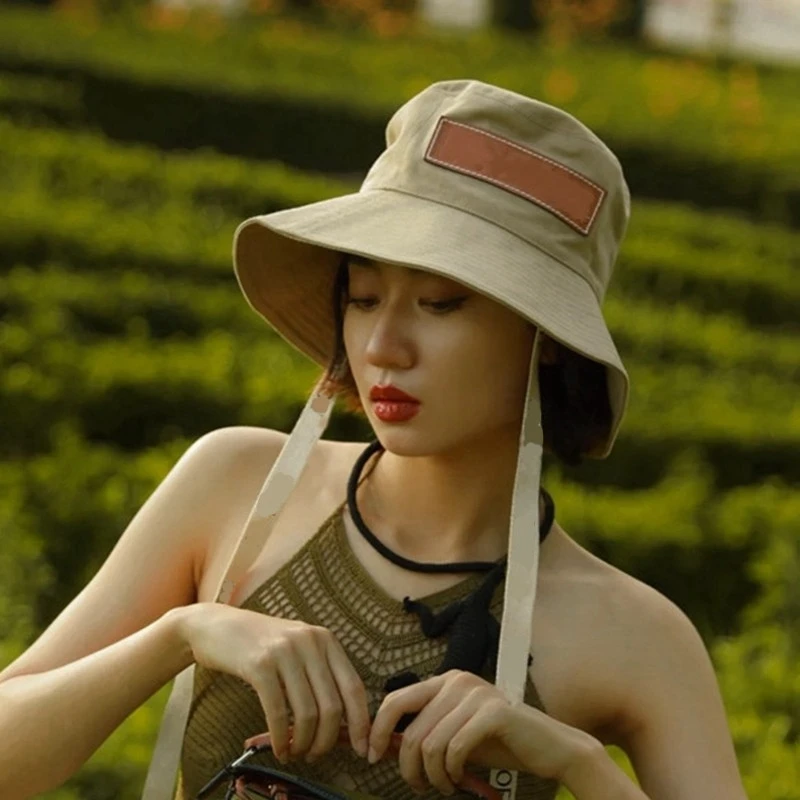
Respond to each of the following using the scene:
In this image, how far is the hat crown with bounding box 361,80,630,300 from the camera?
2215 mm

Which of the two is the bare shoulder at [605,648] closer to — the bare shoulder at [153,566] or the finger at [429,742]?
the finger at [429,742]

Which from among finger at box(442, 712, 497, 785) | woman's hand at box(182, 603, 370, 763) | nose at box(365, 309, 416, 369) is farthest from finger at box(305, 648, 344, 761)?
nose at box(365, 309, 416, 369)

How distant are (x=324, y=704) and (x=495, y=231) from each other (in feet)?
1.84

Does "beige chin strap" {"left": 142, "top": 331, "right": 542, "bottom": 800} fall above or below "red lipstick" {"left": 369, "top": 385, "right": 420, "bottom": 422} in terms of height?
below

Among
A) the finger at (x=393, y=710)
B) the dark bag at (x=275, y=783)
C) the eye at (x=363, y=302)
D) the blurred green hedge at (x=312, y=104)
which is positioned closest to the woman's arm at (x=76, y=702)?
the dark bag at (x=275, y=783)

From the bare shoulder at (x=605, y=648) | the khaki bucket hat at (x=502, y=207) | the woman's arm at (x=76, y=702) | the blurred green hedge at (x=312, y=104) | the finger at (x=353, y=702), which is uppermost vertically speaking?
the khaki bucket hat at (x=502, y=207)

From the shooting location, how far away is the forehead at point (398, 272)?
215cm

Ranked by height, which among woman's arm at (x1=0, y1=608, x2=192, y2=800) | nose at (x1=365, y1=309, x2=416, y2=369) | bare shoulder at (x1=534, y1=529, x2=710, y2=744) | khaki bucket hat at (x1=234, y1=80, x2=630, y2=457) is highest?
khaki bucket hat at (x1=234, y1=80, x2=630, y2=457)

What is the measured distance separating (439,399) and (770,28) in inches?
1506

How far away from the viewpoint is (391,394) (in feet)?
7.02

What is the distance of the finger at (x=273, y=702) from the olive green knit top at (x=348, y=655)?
0.13m

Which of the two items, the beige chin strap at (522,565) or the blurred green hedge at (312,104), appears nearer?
the beige chin strap at (522,565)

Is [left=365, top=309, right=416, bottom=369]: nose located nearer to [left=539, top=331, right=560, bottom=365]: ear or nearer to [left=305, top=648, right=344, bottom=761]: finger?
[left=539, top=331, right=560, bottom=365]: ear

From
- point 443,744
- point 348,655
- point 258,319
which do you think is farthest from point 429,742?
point 258,319
